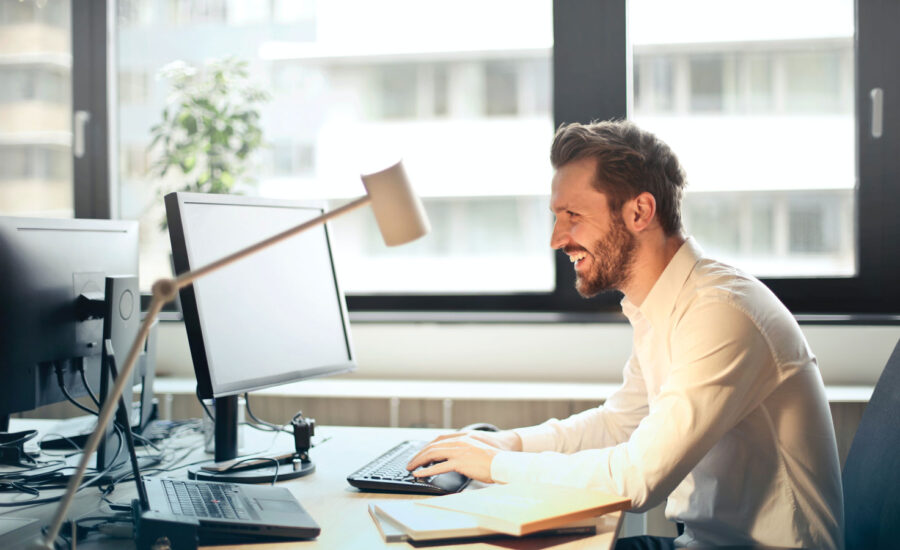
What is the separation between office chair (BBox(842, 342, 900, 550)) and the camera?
1.22 m

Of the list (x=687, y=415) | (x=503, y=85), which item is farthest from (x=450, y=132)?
(x=687, y=415)

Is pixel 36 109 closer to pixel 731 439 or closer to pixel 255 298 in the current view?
pixel 255 298

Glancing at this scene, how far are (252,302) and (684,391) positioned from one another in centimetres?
79

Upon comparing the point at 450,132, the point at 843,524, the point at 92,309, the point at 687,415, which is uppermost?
the point at 450,132

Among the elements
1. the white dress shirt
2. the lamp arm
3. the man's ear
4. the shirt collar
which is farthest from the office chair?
the lamp arm

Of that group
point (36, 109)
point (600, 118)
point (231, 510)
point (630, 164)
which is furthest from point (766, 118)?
point (36, 109)

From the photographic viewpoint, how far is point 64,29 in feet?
10.1

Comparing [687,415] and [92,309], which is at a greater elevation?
[92,309]

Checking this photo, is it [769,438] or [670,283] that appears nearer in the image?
Result: [769,438]

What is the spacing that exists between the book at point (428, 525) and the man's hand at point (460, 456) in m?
0.16

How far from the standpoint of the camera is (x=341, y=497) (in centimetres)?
135

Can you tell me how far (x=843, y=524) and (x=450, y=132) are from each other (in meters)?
1.93

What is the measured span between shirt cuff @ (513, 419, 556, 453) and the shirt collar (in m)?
0.32

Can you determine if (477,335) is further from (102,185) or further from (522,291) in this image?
(102,185)
